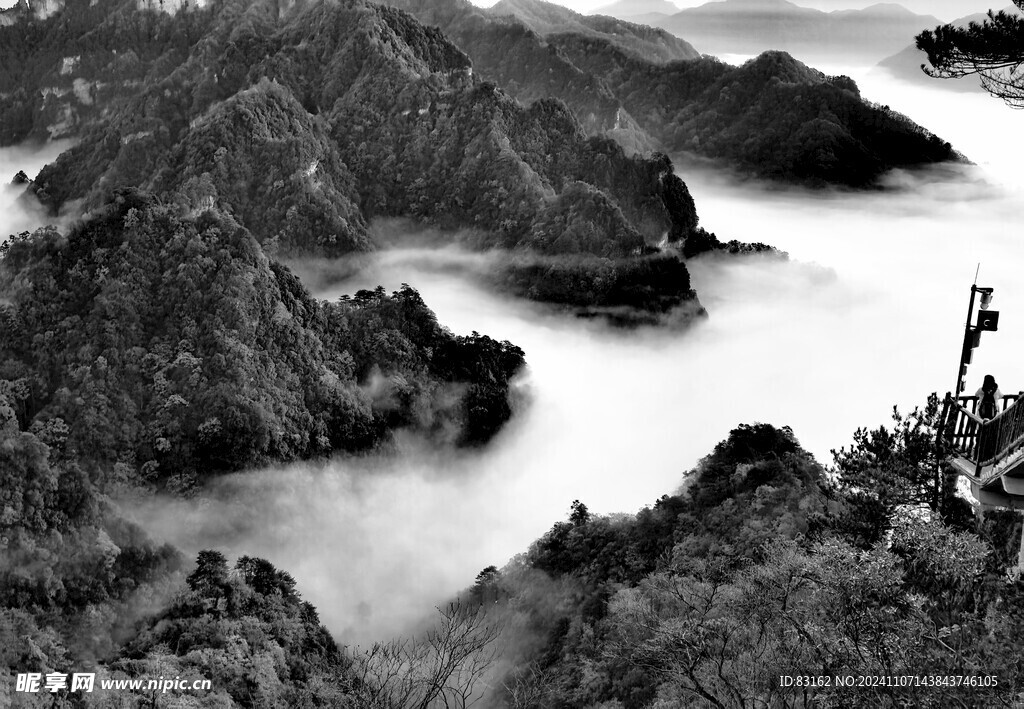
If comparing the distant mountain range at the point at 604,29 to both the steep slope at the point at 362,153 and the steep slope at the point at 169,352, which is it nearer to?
the steep slope at the point at 362,153

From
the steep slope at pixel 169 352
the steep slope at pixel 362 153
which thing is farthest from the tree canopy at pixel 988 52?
the steep slope at pixel 362 153

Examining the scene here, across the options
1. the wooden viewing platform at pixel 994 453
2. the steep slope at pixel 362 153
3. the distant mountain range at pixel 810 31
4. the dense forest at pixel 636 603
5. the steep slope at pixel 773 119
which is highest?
the distant mountain range at pixel 810 31

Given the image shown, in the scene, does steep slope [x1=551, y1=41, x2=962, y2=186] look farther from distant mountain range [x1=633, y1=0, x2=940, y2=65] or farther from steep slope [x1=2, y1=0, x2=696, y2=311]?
steep slope [x1=2, y1=0, x2=696, y2=311]

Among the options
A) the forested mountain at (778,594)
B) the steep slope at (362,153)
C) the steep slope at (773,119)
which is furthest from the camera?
the steep slope at (773,119)

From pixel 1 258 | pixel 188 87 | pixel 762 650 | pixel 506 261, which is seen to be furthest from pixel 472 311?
pixel 762 650

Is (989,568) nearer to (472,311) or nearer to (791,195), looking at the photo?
(472,311)

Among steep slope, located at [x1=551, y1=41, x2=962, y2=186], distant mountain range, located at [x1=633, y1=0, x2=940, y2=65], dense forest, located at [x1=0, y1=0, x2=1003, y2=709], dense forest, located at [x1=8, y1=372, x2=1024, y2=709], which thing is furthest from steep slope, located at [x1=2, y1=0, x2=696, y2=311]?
distant mountain range, located at [x1=633, y1=0, x2=940, y2=65]
